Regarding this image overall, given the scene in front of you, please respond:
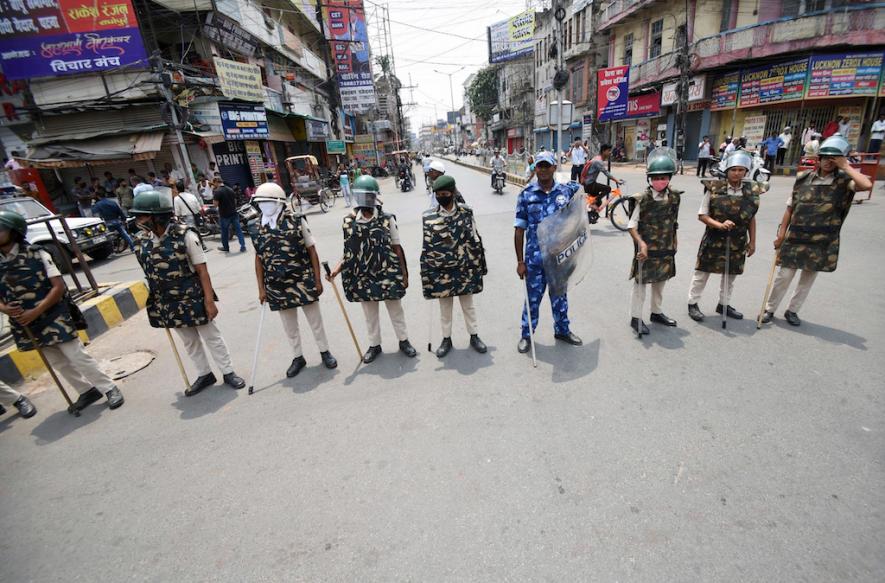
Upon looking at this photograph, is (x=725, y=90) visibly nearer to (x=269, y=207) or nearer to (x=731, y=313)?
(x=731, y=313)

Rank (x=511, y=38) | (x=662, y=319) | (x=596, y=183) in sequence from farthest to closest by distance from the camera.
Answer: (x=511, y=38)
(x=596, y=183)
(x=662, y=319)

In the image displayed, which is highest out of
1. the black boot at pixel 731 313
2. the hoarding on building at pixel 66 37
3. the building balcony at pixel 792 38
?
the hoarding on building at pixel 66 37

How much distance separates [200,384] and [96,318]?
278 centimetres

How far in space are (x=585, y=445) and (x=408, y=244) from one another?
22.6ft

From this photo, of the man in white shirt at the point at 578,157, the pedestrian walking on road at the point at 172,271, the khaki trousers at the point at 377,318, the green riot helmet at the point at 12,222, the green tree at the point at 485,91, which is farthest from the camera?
the green tree at the point at 485,91

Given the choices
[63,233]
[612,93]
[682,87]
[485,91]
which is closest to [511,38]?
[612,93]

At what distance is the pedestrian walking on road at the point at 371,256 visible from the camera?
3764 millimetres

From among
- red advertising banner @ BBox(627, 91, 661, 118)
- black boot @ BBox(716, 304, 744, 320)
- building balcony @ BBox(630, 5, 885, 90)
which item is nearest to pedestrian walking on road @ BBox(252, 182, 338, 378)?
black boot @ BBox(716, 304, 744, 320)

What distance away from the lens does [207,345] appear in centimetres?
376

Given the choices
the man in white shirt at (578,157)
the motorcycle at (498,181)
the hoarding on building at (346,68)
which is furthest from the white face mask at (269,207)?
the hoarding on building at (346,68)

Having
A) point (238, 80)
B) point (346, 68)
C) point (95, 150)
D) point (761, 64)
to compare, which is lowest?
point (95, 150)

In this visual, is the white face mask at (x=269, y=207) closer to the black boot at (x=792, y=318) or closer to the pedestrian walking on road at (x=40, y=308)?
the pedestrian walking on road at (x=40, y=308)

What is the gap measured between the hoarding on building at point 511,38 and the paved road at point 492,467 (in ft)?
134

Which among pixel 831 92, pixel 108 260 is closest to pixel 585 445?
pixel 108 260
